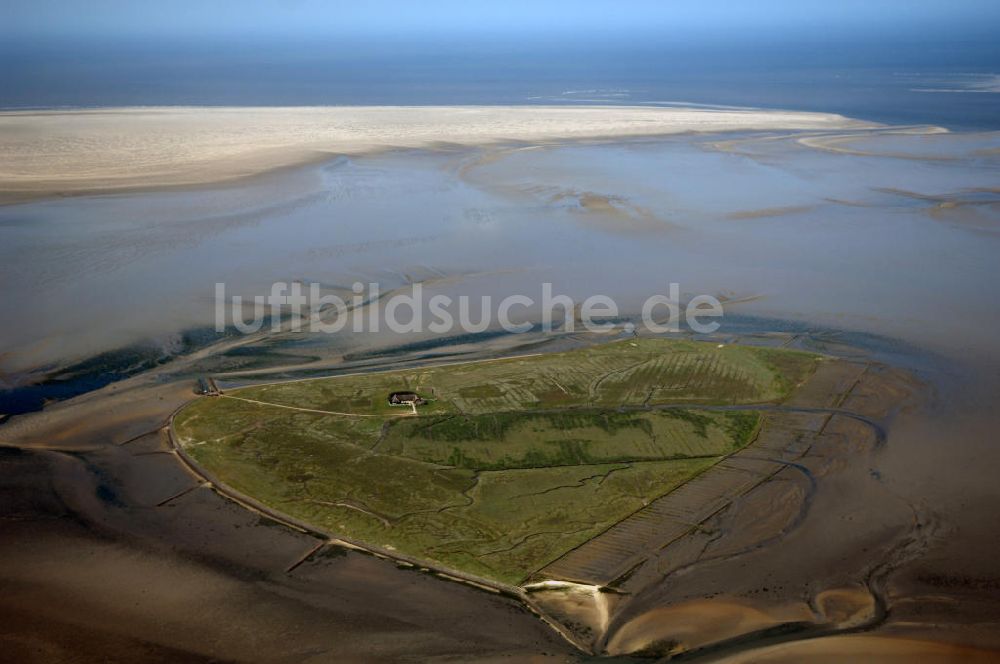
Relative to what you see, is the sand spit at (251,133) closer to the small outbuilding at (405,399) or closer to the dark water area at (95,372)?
the dark water area at (95,372)

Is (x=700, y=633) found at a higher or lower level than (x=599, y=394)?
lower

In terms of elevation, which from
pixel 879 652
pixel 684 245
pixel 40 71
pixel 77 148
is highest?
pixel 40 71

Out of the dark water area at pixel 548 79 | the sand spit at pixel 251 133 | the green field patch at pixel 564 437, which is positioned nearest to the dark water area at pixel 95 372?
the green field patch at pixel 564 437

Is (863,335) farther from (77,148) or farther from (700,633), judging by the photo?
(77,148)

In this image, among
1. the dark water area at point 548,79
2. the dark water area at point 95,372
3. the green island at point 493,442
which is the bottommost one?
the green island at point 493,442

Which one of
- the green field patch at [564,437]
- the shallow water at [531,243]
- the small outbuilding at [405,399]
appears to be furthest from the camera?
the shallow water at [531,243]

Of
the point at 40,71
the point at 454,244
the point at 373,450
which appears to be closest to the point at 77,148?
the point at 454,244

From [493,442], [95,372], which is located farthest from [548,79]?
[493,442]

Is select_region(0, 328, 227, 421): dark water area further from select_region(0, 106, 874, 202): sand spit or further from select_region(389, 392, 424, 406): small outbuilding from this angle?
select_region(0, 106, 874, 202): sand spit

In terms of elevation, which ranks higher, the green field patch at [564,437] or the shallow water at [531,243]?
the shallow water at [531,243]
